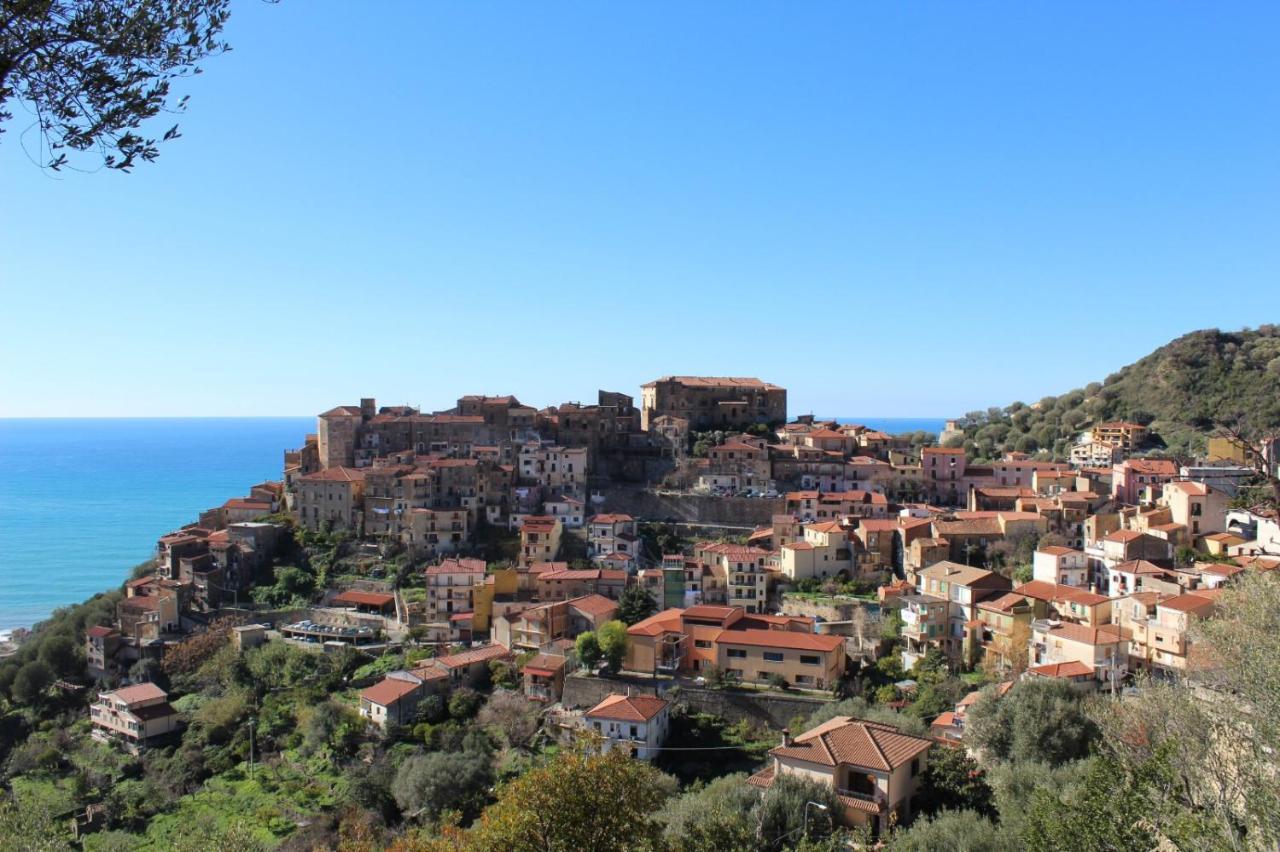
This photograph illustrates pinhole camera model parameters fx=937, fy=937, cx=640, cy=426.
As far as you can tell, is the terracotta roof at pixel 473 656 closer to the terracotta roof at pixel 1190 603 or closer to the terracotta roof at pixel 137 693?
the terracotta roof at pixel 137 693

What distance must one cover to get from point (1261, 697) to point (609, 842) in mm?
6829

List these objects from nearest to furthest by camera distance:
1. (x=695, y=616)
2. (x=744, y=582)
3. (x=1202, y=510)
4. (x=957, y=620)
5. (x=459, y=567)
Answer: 1. (x=957, y=620)
2. (x=695, y=616)
3. (x=1202, y=510)
4. (x=744, y=582)
5. (x=459, y=567)

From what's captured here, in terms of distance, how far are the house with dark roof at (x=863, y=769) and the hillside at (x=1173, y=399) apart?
32.2m

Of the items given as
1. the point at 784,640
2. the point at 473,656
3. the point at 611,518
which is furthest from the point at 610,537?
the point at 784,640

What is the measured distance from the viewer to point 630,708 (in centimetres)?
2216

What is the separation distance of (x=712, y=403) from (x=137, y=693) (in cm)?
2882

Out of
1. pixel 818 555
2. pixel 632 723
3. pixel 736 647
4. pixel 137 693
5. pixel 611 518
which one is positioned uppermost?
pixel 611 518

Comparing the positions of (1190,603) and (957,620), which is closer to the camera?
(1190,603)

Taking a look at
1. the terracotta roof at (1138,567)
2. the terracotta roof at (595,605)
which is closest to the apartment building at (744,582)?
the terracotta roof at (595,605)

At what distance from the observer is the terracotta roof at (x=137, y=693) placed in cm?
2745

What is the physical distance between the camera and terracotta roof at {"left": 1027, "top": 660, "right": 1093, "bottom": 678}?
2055cm

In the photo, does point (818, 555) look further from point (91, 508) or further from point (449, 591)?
point (91, 508)

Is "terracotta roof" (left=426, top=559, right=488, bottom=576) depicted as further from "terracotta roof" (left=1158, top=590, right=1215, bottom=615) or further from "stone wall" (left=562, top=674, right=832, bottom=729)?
"terracotta roof" (left=1158, top=590, right=1215, bottom=615)

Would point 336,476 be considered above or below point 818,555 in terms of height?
above
